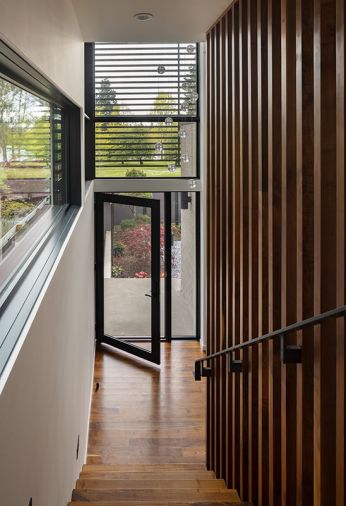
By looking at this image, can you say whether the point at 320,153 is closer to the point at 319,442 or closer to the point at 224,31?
the point at 319,442

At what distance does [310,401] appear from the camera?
271 centimetres

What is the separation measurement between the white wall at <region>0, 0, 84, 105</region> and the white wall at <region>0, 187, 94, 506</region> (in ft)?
2.94

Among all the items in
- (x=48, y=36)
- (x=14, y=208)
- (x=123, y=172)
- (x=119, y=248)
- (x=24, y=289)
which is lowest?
(x=119, y=248)

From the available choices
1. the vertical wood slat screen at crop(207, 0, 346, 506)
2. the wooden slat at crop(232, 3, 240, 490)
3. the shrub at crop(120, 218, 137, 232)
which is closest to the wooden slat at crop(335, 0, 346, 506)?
the vertical wood slat screen at crop(207, 0, 346, 506)

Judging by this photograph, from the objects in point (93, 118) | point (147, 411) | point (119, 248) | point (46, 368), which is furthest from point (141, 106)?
point (46, 368)

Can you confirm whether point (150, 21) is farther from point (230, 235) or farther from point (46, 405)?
point (46, 405)

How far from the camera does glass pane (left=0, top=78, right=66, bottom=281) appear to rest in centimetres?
240

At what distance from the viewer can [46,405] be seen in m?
2.77

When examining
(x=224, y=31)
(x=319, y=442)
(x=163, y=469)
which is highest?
(x=224, y=31)

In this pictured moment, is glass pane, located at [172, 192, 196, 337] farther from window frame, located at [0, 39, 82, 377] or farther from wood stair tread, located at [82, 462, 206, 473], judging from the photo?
window frame, located at [0, 39, 82, 377]

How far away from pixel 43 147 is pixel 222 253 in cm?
139

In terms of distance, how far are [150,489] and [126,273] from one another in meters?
4.32

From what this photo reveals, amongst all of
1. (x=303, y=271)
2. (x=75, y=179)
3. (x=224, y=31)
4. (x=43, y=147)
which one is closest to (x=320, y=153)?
(x=303, y=271)

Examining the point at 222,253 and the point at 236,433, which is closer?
the point at 236,433
